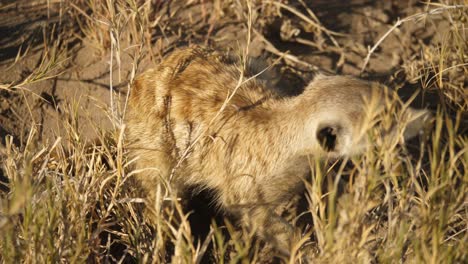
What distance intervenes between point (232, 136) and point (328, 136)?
0.52 metres

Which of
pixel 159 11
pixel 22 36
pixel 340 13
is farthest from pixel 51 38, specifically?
pixel 340 13

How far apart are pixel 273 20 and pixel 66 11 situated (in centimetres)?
145

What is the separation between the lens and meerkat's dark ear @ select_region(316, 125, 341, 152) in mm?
2693

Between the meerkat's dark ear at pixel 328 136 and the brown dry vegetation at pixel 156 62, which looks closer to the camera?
the meerkat's dark ear at pixel 328 136

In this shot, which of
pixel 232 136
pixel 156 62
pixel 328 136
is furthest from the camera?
pixel 156 62

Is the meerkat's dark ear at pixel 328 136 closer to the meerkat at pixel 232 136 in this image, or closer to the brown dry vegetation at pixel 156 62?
the meerkat at pixel 232 136

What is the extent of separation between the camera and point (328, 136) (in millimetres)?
2736

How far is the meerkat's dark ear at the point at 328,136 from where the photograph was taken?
2693 millimetres

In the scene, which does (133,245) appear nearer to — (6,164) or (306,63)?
(6,164)

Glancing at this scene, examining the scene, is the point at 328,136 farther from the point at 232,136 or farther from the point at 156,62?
the point at 156,62

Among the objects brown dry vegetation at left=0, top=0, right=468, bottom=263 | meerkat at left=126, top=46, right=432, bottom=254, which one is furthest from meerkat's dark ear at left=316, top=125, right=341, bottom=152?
brown dry vegetation at left=0, top=0, right=468, bottom=263

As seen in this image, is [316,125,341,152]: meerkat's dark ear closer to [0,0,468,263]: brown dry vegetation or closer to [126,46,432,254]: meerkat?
[126,46,432,254]: meerkat

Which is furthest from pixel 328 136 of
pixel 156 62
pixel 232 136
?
pixel 156 62

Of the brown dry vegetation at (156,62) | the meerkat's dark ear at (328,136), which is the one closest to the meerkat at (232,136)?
the meerkat's dark ear at (328,136)
